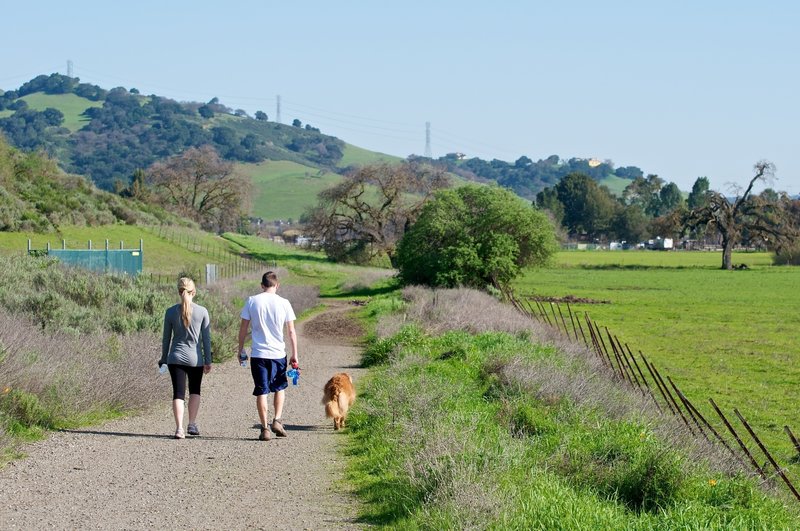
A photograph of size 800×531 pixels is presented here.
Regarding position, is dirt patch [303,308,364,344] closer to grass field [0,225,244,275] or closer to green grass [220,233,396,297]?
grass field [0,225,244,275]

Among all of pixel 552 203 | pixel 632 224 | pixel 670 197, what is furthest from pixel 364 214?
pixel 670 197

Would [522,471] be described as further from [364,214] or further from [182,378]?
[364,214]

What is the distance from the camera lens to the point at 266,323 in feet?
40.3

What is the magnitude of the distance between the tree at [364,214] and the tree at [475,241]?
25.4 meters

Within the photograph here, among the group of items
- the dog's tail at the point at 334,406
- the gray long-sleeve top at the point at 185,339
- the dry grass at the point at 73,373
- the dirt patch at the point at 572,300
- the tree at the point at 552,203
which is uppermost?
the tree at the point at 552,203

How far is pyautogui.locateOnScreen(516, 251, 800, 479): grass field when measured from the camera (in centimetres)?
2116

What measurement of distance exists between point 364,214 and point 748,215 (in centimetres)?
3835

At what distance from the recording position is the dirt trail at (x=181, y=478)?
27.5 feet

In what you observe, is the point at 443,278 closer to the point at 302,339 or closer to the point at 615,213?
the point at 302,339

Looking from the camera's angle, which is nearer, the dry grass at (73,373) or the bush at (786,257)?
the dry grass at (73,373)

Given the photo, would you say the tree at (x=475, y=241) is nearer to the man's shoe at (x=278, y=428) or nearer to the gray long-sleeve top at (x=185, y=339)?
the man's shoe at (x=278, y=428)

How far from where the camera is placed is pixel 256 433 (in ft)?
41.6

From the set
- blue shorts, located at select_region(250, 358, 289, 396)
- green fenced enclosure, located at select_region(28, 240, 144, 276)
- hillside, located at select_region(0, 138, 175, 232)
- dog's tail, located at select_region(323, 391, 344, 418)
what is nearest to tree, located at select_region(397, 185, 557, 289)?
green fenced enclosure, located at select_region(28, 240, 144, 276)

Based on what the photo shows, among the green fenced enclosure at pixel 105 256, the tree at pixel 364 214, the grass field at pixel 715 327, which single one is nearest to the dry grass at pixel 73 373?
the grass field at pixel 715 327
